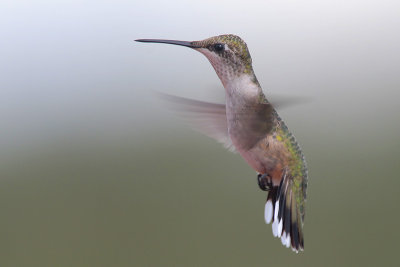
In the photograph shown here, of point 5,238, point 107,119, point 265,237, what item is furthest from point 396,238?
point 5,238

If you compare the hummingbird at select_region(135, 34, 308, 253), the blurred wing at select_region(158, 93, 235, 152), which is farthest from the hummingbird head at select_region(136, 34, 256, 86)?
the blurred wing at select_region(158, 93, 235, 152)

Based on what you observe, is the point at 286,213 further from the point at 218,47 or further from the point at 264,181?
the point at 218,47

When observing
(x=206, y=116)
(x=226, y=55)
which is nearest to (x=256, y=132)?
(x=226, y=55)

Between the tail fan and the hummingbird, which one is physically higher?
the hummingbird

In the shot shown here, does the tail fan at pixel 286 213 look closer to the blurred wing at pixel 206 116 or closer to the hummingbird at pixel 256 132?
the hummingbird at pixel 256 132

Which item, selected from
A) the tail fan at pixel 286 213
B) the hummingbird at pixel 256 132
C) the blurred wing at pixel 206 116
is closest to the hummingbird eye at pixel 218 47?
the hummingbird at pixel 256 132

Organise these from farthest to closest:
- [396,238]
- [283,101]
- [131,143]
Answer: [131,143]
[396,238]
[283,101]

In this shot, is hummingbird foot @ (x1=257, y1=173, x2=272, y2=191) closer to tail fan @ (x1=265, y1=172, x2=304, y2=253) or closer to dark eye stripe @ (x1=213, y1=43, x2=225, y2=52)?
tail fan @ (x1=265, y1=172, x2=304, y2=253)

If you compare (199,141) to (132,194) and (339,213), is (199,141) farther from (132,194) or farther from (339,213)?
(339,213)
